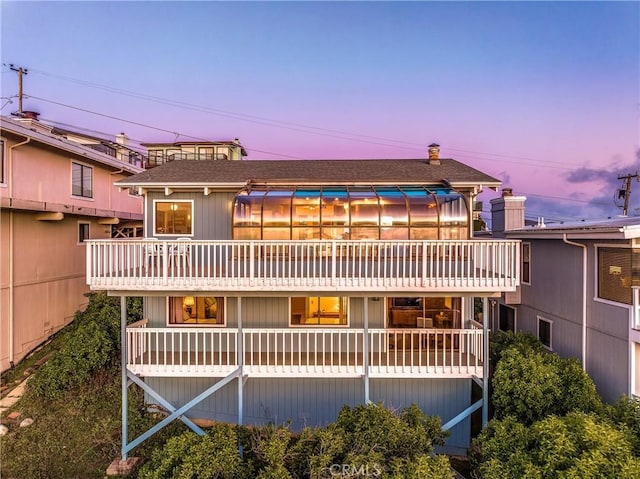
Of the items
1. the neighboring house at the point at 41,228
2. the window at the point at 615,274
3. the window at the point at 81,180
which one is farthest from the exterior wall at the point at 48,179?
the window at the point at 615,274

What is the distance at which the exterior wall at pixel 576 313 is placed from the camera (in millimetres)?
8211

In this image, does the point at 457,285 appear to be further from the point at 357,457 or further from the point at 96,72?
the point at 96,72

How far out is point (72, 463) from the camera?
8.11 metres

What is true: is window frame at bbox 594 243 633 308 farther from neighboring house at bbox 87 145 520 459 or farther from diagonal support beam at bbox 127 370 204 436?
diagonal support beam at bbox 127 370 204 436

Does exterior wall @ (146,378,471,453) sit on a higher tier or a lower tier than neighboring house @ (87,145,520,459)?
lower

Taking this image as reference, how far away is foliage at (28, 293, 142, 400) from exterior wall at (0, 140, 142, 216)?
19.0ft

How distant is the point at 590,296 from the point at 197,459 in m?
10.9

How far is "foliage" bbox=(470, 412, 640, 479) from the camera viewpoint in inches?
194

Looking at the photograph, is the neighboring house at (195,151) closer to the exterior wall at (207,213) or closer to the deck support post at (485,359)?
the exterior wall at (207,213)

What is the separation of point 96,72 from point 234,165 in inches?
807

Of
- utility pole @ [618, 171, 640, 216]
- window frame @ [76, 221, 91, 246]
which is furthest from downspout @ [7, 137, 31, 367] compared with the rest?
utility pole @ [618, 171, 640, 216]

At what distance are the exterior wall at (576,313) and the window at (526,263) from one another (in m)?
0.18

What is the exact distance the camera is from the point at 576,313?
9672mm

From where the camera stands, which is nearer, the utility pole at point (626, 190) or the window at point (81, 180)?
the window at point (81, 180)
